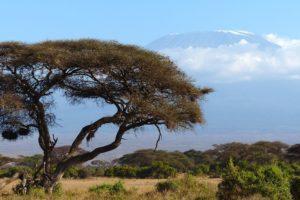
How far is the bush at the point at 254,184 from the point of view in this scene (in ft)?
51.4

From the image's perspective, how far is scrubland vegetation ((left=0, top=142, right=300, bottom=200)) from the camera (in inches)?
631

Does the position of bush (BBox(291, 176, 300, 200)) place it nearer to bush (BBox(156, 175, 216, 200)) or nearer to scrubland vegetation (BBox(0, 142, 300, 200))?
scrubland vegetation (BBox(0, 142, 300, 200))

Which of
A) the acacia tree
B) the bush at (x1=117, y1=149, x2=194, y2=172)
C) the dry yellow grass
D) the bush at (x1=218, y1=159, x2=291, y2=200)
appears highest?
the acacia tree

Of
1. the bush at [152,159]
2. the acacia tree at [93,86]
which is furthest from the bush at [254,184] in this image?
the bush at [152,159]

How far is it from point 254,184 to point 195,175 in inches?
733

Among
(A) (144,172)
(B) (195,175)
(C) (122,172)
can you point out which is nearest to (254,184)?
(B) (195,175)

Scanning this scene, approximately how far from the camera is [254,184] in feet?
52.2

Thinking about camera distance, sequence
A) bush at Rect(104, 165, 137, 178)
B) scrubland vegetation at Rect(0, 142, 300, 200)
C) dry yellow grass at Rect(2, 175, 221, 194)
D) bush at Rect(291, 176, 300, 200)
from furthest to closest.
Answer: bush at Rect(104, 165, 137, 178) → dry yellow grass at Rect(2, 175, 221, 194) → bush at Rect(291, 176, 300, 200) → scrubland vegetation at Rect(0, 142, 300, 200)

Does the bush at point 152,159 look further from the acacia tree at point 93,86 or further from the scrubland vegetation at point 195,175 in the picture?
the acacia tree at point 93,86

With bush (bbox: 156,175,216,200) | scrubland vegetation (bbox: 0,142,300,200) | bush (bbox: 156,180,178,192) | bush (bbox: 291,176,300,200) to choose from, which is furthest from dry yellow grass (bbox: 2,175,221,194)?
bush (bbox: 291,176,300,200)

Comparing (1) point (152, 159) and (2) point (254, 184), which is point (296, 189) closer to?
(2) point (254, 184)

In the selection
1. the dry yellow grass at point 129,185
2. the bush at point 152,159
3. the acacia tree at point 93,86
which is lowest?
the dry yellow grass at point 129,185

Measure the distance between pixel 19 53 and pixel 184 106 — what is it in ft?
17.2

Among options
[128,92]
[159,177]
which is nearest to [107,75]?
[128,92]
